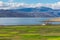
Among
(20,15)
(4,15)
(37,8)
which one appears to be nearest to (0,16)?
(4,15)

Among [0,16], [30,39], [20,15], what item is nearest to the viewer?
[30,39]

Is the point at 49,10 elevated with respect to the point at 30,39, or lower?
elevated

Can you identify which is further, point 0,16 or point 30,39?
point 0,16

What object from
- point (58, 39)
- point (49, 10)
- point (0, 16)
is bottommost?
point (58, 39)

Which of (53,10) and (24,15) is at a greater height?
(53,10)

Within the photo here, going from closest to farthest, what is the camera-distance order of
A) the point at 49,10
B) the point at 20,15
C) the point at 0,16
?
the point at 0,16 < the point at 20,15 < the point at 49,10

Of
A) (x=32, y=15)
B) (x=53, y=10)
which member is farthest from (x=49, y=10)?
(x=32, y=15)

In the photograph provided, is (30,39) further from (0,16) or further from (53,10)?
(53,10)

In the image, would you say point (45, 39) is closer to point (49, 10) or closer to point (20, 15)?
point (20, 15)

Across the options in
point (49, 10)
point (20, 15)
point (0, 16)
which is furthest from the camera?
point (49, 10)
